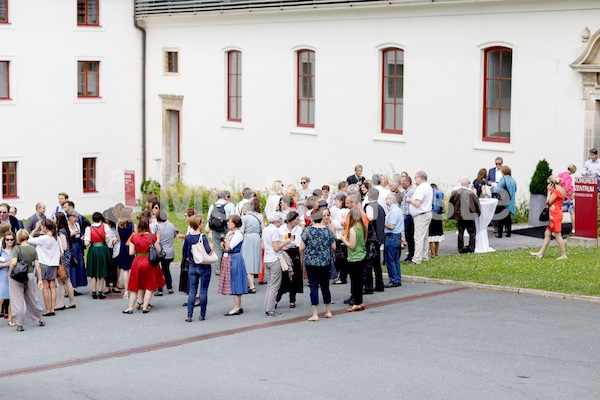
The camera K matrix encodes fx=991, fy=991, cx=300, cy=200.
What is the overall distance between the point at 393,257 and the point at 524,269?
2.34 m

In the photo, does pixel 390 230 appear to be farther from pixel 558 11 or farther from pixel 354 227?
pixel 558 11

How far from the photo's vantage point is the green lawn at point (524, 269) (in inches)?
631

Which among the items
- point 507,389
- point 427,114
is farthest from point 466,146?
point 507,389

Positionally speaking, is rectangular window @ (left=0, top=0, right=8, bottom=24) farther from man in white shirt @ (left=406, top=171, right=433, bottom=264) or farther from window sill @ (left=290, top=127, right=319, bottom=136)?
man in white shirt @ (left=406, top=171, right=433, bottom=264)

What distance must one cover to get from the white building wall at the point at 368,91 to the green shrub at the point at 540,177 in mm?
515

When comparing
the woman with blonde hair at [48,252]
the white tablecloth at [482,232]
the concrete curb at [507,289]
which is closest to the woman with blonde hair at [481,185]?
the white tablecloth at [482,232]

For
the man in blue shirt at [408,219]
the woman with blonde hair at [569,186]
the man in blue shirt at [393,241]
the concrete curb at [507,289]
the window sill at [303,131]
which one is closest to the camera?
the concrete curb at [507,289]

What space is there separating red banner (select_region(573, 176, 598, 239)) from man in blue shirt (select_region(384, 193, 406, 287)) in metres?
4.52

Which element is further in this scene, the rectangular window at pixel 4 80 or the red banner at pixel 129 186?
the red banner at pixel 129 186

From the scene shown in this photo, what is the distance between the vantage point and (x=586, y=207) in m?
19.5

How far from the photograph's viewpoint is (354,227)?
585 inches

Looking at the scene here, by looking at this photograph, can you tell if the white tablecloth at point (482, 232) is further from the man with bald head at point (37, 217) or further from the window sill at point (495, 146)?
the man with bald head at point (37, 217)

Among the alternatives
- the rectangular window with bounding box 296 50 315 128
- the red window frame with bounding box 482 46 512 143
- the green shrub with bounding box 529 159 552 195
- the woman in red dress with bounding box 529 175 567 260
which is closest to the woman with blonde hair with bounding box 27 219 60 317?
the woman in red dress with bounding box 529 175 567 260

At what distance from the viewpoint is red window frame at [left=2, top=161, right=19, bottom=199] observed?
1316 inches
